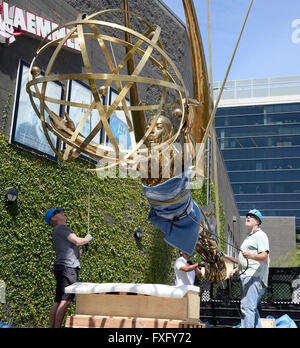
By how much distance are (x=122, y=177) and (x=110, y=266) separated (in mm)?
2009

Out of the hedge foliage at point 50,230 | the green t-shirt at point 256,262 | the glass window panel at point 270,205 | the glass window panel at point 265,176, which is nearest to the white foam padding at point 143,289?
the green t-shirt at point 256,262

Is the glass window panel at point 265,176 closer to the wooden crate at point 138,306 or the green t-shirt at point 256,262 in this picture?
the green t-shirt at point 256,262

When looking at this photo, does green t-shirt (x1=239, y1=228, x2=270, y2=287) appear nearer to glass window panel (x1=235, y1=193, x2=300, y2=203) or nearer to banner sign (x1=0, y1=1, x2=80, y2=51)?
banner sign (x1=0, y1=1, x2=80, y2=51)

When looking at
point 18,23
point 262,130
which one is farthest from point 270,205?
point 18,23

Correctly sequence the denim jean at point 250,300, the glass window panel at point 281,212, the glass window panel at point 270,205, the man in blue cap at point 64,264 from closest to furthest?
the denim jean at point 250,300 → the man in blue cap at point 64,264 → the glass window panel at point 281,212 → the glass window panel at point 270,205

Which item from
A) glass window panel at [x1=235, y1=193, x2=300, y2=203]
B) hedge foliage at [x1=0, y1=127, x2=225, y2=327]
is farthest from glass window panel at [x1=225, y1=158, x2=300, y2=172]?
hedge foliage at [x1=0, y1=127, x2=225, y2=327]

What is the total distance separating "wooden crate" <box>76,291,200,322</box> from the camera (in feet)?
15.9

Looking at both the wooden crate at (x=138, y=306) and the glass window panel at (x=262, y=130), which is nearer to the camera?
the wooden crate at (x=138, y=306)

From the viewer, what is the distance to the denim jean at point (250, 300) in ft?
17.0

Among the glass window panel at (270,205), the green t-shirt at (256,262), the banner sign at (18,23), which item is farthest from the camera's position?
the glass window panel at (270,205)

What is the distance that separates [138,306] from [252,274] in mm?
1327

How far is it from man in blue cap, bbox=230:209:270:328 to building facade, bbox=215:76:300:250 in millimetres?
94024
